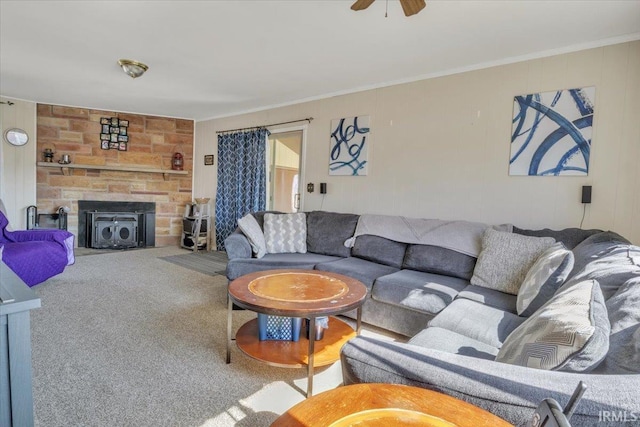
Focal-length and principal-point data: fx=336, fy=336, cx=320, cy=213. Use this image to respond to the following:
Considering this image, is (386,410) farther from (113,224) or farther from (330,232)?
(113,224)

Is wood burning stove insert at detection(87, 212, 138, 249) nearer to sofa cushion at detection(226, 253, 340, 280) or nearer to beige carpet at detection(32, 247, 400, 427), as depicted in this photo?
beige carpet at detection(32, 247, 400, 427)

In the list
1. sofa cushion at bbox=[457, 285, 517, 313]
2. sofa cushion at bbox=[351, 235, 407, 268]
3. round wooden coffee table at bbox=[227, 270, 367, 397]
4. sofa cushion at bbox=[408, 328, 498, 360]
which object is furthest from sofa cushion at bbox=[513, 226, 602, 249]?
round wooden coffee table at bbox=[227, 270, 367, 397]

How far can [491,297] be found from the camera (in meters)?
2.39

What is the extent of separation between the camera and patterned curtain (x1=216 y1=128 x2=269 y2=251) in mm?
5137

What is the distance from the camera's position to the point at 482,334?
1.75 metres

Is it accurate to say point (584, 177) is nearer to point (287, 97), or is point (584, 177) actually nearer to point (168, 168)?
point (287, 97)

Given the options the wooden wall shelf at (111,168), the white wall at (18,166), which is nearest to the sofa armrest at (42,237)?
the white wall at (18,166)

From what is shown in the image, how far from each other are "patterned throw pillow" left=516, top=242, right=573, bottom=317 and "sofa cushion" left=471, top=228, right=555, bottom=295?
33 cm

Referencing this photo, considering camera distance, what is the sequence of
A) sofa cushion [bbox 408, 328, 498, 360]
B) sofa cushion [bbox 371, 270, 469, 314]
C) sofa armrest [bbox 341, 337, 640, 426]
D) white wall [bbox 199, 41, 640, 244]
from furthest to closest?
white wall [bbox 199, 41, 640, 244] → sofa cushion [bbox 371, 270, 469, 314] → sofa cushion [bbox 408, 328, 498, 360] → sofa armrest [bbox 341, 337, 640, 426]

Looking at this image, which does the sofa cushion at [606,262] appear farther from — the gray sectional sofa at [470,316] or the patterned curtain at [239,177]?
the patterned curtain at [239,177]

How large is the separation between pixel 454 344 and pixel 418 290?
92 cm

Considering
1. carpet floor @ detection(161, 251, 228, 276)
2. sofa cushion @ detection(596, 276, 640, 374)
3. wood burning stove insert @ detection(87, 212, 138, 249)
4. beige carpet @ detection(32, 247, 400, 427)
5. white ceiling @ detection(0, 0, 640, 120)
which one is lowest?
beige carpet @ detection(32, 247, 400, 427)

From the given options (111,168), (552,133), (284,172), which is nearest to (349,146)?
(284,172)

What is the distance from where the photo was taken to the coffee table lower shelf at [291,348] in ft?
6.58
